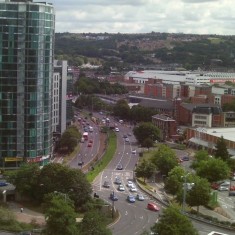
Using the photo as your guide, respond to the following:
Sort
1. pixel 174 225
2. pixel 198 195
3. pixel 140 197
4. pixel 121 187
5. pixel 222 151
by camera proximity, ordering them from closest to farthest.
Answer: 1. pixel 174 225
2. pixel 198 195
3. pixel 140 197
4. pixel 121 187
5. pixel 222 151

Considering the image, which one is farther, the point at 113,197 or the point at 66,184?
the point at 113,197

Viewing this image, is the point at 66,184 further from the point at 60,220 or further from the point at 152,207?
the point at 60,220

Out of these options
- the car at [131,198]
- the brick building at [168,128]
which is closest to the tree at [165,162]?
the car at [131,198]

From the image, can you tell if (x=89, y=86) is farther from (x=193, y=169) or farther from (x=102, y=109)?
(x=193, y=169)

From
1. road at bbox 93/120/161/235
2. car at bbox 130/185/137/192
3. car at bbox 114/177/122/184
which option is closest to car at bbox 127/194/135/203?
road at bbox 93/120/161/235

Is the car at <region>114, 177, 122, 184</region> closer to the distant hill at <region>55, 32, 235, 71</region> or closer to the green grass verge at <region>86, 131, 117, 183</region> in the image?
the green grass verge at <region>86, 131, 117, 183</region>

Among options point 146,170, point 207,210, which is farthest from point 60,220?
point 146,170
